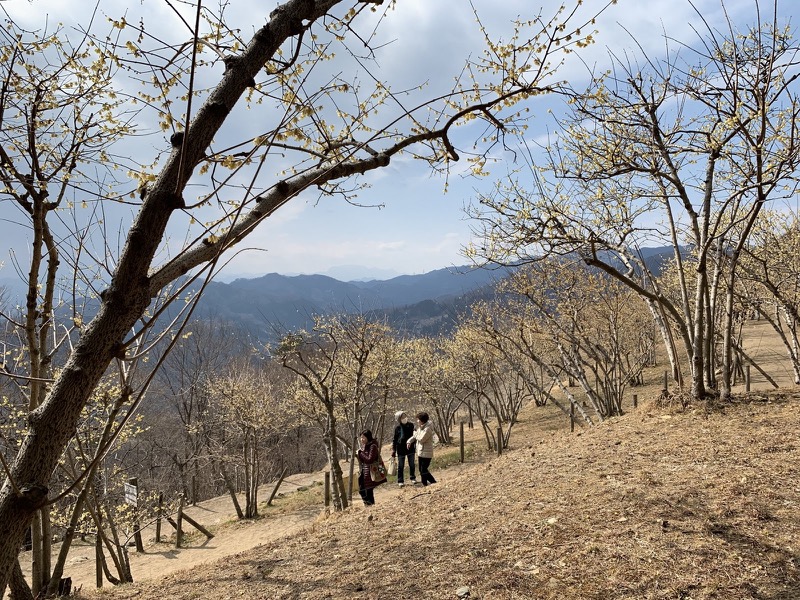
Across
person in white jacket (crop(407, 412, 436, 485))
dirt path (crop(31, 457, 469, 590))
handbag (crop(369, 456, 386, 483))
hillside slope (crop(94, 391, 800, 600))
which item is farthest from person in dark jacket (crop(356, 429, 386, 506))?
dirt path (crop(31, 457, 469, 590))

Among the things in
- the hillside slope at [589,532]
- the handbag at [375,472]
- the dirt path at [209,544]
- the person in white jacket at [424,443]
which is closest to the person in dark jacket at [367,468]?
the handbag at [375,472]

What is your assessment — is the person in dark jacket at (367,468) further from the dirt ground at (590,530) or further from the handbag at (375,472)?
the dirt ground at (590,530)

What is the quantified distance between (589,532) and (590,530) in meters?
0.04

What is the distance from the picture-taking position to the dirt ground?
9.88 feet

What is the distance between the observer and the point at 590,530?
3.72 m

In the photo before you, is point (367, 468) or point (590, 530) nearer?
point (590, 530)

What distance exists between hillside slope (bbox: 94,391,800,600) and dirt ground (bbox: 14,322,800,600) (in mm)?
15

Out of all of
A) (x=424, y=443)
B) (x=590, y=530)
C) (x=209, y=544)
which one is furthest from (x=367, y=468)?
(x=209, y=544)

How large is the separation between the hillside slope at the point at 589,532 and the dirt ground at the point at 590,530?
0.02 m

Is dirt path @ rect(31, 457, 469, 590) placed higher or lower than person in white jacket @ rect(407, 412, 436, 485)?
lower

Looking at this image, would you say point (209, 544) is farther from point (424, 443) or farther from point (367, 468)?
point (424, 443)

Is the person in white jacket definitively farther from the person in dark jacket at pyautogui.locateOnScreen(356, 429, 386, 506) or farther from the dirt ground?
the dirt ground

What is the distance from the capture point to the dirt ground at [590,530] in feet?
9.88

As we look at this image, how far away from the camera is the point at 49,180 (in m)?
4.34
